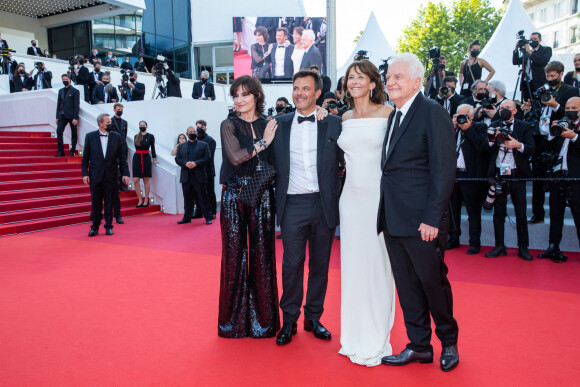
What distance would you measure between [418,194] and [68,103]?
435 inches

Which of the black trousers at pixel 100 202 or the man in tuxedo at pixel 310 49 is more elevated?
the man in tuxedo at pixel 310 49

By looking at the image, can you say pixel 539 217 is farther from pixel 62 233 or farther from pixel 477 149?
pixel 62 233

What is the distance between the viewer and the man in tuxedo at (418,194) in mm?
2668

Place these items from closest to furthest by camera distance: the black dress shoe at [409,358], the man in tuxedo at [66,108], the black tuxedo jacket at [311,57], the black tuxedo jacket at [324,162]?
the black dress shoe at [409,358], the black tuxedo jacket at [324,162], the man in tuxedo at [66,108], the black tuxedo jacket at [311,57]

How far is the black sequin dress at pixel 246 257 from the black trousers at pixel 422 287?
939 millimetres

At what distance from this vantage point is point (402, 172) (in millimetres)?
2777

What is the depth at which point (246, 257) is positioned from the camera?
343 cm

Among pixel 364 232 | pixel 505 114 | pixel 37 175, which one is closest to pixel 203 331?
pixel 364 232

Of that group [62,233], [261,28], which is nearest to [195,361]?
[62,233]

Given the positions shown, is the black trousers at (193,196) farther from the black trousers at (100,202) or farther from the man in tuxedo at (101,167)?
the black trousers at (100,202)

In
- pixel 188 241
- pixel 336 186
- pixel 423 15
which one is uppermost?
pixel 423 15

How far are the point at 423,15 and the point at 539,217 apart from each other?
3651 cm

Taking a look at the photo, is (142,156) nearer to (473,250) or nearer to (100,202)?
(100,202)

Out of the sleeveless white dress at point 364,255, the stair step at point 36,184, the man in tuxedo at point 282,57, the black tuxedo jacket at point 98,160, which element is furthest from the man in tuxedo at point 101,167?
the man in tuxedo at point 282,57
